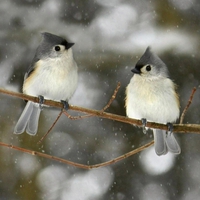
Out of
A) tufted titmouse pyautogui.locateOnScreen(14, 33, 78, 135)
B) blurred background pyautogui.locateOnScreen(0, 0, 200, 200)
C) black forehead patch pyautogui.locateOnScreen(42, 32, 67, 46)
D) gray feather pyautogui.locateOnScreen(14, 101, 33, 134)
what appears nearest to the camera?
gray feather pyautogui.locateOnScreen(14, 101, 33, 134)

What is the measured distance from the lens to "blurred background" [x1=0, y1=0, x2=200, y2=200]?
13.3ft

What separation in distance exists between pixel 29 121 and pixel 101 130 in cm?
162

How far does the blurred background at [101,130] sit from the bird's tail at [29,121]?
1.23m

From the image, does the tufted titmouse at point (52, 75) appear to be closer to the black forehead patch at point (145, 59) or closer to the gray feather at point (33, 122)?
the gray feather at point (33, 122)

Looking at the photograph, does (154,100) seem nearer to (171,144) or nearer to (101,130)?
(171,144)

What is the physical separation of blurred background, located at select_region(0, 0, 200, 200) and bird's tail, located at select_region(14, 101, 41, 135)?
1.23m

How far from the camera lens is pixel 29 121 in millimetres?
2605

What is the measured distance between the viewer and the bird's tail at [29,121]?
2.47m

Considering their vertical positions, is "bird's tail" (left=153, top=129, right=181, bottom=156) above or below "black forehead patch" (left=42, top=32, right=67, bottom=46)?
below

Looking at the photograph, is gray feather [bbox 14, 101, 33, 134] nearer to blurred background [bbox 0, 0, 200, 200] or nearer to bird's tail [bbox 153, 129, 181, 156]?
bird's tail [bbox 153, 129, 181, 156]

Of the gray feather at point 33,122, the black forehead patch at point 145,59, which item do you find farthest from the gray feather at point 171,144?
the gray feather at point 33,122

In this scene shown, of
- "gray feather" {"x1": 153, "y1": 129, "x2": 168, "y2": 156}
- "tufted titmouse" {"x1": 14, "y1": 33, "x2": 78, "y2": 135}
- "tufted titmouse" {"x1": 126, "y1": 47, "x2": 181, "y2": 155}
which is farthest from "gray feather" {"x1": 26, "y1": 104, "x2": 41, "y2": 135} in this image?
"gray feather" {"x1": 153, "y1": 129, "x2": 168, "y2": 156}

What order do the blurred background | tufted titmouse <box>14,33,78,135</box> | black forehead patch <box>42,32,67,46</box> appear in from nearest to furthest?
black forehead patch <box>42,32,67,46</box>
tufted titmouse <box>14,33,78,135</box>
the blurred background

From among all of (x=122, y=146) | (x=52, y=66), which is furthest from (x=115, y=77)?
(x=52, y=66)
